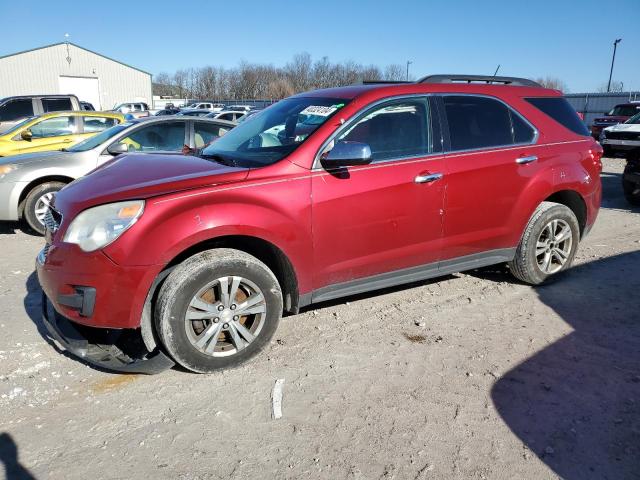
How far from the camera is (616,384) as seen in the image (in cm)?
312

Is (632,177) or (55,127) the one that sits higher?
(55,127)

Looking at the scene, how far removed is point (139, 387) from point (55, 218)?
1229mm

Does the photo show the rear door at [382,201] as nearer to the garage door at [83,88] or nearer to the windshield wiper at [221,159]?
the windshield wiper at [221,159]

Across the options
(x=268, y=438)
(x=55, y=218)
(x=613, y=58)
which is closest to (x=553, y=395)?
(x=268, y=438)

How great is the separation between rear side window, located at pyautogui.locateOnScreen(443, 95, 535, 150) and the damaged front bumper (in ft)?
8.86

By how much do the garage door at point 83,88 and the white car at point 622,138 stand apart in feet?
127

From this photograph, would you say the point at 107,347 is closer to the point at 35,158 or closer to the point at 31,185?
the point at 31,185

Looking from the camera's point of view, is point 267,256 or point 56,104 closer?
point 267,256

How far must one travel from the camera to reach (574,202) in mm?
4898

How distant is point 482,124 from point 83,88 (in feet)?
150

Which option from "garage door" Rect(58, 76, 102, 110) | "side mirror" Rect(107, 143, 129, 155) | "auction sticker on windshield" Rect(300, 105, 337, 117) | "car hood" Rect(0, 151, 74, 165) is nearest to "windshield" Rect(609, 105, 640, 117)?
"side mirror" Rect(107, 143, 129, 155)

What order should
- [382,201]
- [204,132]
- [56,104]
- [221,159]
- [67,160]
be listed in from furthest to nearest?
1. [56,104]
2. [204,132]
3. [67,160]
4. [221,159]
5. [382,201]

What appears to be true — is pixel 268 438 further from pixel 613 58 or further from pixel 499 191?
pixel 613 58

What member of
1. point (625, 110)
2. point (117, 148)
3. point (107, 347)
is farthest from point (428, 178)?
point (625, 110)
